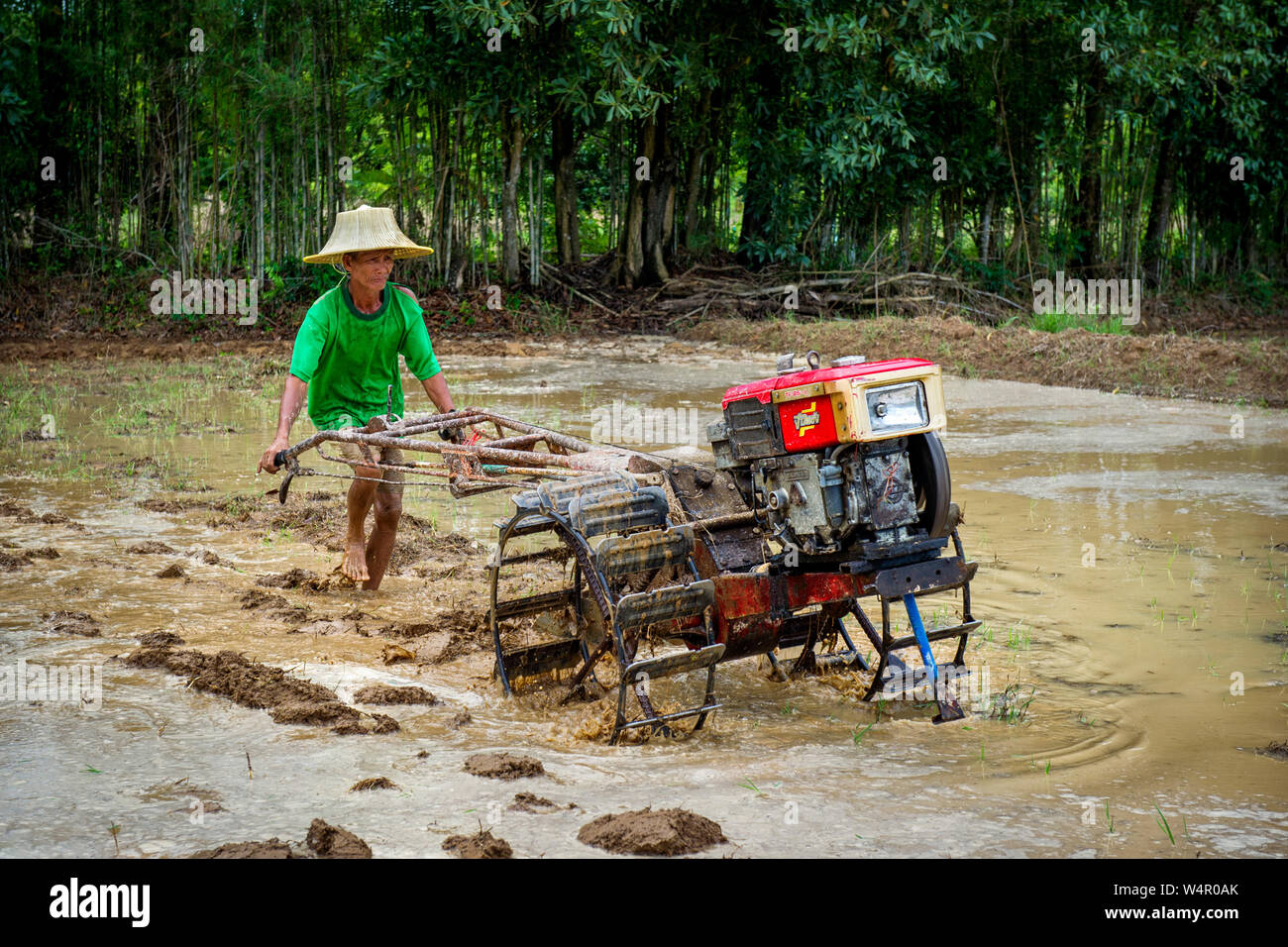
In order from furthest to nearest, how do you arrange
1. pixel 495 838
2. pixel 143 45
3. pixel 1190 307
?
1. pixel 1190 307
2. pixel 143 45
3. pixel 495 838

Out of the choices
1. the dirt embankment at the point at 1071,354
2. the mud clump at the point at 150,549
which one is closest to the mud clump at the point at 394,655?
the mud clump at the point at 150,549

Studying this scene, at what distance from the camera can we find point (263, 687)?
178 inches

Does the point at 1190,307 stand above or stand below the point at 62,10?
below

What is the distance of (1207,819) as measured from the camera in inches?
137

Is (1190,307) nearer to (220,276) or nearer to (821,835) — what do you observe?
(220,276)

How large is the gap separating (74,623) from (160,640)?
→ 48cm

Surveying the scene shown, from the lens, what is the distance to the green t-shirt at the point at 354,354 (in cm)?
575

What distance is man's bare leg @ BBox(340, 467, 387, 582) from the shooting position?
601cm

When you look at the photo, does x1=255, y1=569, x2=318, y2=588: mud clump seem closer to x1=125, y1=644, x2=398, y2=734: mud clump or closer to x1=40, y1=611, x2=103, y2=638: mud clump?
x1=40, y1=611, x2=103, y2=638: mud clump

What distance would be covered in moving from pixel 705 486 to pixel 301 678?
5.58 ft

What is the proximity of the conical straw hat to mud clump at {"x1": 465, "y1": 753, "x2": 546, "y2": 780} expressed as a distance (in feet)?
8.68

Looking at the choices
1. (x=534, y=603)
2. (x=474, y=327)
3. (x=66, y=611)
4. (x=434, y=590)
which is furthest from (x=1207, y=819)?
(x=474, y=327)

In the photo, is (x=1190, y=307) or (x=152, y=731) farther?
(x=1190, y=307)

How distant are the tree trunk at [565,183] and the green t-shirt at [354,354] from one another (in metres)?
12.5
